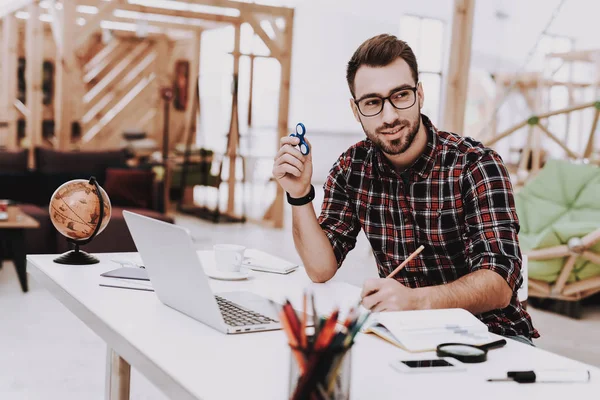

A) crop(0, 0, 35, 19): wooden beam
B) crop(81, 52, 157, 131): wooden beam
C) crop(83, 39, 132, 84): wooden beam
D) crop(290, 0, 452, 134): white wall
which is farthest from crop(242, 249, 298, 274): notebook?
crop(290, 0, 452, 134): white wall

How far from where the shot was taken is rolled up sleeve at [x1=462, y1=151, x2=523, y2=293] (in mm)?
1771

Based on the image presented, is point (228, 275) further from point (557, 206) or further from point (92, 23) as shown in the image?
point (92, 23)

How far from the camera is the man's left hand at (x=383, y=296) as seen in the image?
1.48 metres

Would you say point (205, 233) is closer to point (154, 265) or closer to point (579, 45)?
point (154, 265)

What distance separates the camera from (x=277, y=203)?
26.0ft

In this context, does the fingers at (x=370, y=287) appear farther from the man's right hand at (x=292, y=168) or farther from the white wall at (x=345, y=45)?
the white wall at (x=345, y=45)

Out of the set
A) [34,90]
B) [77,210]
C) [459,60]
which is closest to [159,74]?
[34,90]

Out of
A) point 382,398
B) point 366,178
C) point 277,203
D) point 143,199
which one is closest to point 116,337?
point 382,398

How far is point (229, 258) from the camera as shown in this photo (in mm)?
1884

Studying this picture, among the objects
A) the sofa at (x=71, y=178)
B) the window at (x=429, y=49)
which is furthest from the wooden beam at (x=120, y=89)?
the window at (x=429, y=49)

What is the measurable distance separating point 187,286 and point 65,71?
603cm

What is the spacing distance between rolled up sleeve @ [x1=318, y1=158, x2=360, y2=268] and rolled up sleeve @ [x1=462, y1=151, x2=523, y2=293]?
1.13 ft

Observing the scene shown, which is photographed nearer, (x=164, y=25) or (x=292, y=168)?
(x=292, y=168)

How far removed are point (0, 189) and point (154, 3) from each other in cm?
328
